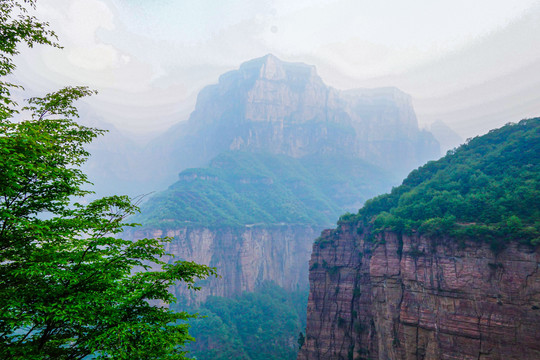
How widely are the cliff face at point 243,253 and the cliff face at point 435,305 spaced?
54.8m

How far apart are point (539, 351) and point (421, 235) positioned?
36.7 ft

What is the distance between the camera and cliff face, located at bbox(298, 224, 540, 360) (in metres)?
20.2

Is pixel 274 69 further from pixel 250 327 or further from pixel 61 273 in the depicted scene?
pixel 61 273

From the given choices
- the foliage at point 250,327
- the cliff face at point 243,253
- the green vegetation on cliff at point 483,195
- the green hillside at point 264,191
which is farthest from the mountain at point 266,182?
the green vegetation on cliff at point 483,195

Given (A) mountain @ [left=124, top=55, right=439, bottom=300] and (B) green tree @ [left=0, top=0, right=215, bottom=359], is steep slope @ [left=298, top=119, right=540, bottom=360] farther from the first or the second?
(A) mountain @ [left=124, top=55, right=439, bottom=300]

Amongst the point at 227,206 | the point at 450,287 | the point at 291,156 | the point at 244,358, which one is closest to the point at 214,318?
the point at 244,358

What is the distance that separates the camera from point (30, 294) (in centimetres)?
642

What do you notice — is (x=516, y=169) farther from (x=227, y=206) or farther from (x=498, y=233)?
(x=227, y=206)

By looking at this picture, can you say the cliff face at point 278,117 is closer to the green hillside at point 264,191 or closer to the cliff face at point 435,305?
the green hillside at point 264,191

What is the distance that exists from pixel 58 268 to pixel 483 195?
107ft

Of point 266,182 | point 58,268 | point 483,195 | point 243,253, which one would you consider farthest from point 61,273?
Answer: point 266,182

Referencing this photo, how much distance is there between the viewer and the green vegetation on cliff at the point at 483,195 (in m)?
22.9

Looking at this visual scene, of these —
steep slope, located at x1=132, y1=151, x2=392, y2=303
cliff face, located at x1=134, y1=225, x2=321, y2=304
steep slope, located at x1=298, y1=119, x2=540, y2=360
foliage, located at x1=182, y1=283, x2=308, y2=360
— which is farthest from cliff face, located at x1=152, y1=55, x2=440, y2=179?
steep slope, located at x1=298, y1=119, x2=540, y2=360

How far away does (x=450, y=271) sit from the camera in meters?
24.1
